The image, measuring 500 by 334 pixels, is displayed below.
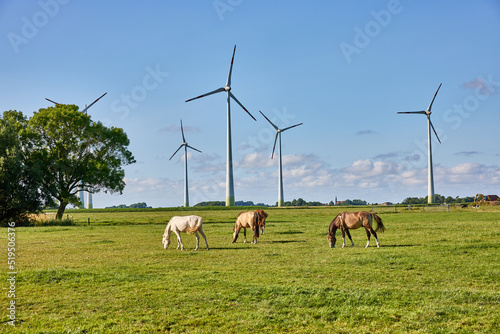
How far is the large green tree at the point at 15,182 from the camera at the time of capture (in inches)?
1626

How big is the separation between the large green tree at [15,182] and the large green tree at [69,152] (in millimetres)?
2323

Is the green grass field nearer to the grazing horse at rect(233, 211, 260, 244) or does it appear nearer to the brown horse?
the brown horse

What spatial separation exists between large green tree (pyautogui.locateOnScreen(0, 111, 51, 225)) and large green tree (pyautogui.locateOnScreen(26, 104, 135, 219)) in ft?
7.62

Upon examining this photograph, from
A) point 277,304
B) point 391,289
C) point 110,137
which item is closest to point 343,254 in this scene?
point 391,289

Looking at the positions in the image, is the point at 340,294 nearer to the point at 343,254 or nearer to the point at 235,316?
the point at 235,316

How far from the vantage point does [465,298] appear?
9.70m

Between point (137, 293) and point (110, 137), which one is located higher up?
point (110, 137)

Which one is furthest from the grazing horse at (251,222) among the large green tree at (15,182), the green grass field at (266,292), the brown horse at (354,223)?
the large green tree at (15,182)

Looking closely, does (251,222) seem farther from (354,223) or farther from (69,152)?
(69,152)

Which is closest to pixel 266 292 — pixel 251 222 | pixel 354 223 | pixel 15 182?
pixel 354 223

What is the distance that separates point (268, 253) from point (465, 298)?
914 centimetres

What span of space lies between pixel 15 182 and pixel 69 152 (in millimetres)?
8638

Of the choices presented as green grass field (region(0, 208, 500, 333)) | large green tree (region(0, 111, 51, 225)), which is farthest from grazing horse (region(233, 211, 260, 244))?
large green tree (region(0, 111, 51, 225))

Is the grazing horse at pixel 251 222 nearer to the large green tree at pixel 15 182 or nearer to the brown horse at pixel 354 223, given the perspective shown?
the brown horse at pixel 354 223
